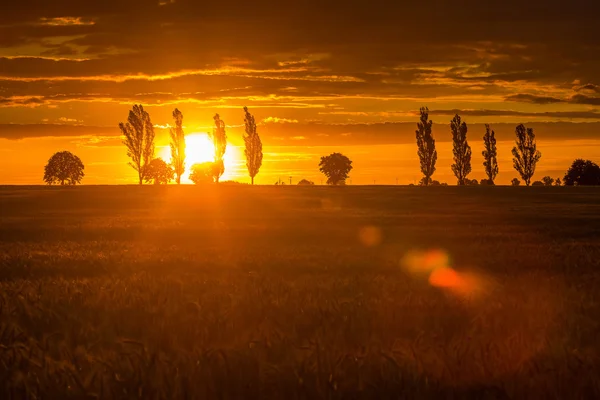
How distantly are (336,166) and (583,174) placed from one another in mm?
67585

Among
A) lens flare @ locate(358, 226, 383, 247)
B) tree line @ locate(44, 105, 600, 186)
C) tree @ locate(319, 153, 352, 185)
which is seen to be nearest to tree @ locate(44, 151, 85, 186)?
tree line @ locate(44, 105, 600, 186)

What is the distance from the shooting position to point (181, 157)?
115m

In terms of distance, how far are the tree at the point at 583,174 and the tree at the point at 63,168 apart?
303 feet

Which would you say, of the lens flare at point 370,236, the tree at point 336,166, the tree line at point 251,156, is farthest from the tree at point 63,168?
the lens flare at point 370,236

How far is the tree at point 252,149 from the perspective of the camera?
11769 cm

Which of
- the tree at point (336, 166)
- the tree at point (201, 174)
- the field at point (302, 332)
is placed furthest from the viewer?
the tree at point (336, 166)

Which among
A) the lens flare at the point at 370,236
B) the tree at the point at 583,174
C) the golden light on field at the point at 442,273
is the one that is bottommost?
the golden light on field at the point at 442,273

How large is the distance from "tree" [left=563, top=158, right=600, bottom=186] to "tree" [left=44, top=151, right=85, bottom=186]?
92403mm

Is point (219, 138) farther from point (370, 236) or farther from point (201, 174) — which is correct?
point (370, 236)

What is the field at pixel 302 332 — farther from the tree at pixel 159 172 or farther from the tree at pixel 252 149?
the tree at pixel 159 172

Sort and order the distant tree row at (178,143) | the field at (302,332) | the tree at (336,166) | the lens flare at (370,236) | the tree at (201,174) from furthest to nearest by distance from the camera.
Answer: the tree at (336,166), the tree at (201,174), the distant tree row at (178,143), the lens flare at (370,236), the field at (302,332)

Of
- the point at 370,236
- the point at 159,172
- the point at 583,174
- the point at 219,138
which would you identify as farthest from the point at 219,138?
the point at 370,236

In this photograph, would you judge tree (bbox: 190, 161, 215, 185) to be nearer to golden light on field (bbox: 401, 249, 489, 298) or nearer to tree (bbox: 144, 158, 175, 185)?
tree (bbox: 144, 158, 175, 185)

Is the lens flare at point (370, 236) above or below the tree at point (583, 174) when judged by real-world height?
below
